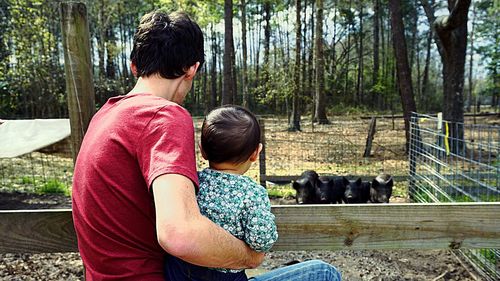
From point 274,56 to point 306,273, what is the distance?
23.6 m

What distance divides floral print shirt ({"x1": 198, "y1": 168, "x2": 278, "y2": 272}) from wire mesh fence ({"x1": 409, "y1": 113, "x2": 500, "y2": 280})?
2.86 metres

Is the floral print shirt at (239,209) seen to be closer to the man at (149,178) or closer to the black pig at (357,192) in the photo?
the man at (149,178)

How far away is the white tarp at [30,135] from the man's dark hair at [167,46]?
290 centimetres

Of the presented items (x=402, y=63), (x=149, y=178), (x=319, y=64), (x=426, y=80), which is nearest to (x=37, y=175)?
(x=149, y=178)

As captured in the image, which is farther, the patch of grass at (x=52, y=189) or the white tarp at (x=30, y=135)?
the patch of grass at (x=52, y=189)

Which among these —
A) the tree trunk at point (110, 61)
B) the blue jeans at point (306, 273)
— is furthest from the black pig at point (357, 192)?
the tree trunk at point (110, 61)

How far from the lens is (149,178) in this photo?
41.9 inches

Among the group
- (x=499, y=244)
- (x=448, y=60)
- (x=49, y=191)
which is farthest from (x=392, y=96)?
(x=499, y=244)

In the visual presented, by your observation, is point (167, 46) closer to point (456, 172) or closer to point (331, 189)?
point (456, 172)

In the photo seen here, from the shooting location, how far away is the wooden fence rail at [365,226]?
1740 mm

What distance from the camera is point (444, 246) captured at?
69.7 inches

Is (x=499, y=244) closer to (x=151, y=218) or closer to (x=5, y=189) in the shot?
(x=151, y=218)

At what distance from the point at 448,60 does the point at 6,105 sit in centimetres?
1582

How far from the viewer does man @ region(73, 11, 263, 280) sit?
104 centimetres
